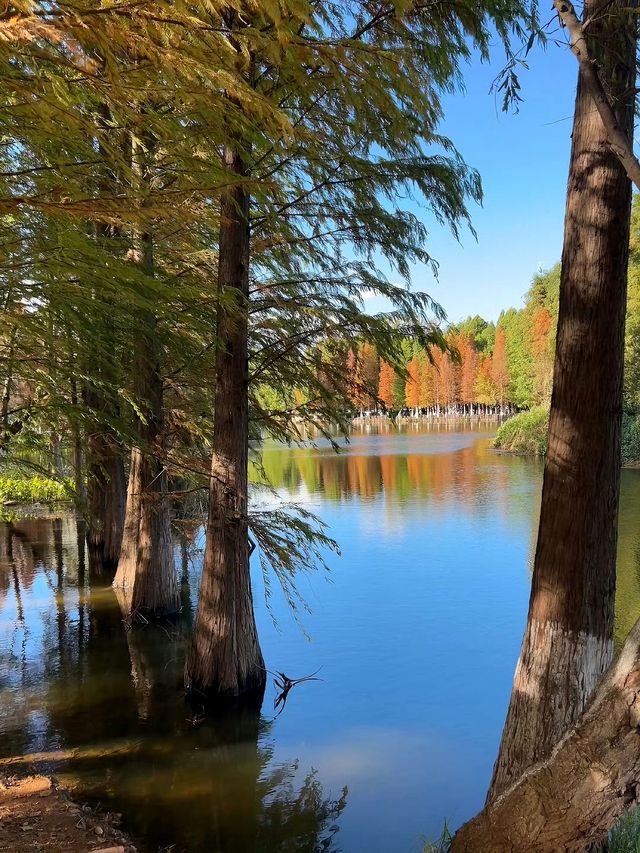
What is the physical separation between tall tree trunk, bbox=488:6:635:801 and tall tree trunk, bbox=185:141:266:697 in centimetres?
406

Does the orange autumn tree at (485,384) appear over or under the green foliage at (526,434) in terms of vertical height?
over

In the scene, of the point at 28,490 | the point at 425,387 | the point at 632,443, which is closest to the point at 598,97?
the point at 28,490

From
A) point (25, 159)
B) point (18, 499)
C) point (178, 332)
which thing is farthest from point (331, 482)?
point (25, 159)

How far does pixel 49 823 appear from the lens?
14.3ft

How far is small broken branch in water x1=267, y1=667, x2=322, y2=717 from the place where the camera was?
7727 mm

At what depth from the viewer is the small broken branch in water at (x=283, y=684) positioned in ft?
25.3

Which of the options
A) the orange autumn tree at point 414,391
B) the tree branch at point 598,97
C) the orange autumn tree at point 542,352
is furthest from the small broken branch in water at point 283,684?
the orange autumn tree at point 414,391

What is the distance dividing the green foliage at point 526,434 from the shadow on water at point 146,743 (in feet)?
90.6

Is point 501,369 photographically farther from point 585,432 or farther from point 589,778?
point 589,778

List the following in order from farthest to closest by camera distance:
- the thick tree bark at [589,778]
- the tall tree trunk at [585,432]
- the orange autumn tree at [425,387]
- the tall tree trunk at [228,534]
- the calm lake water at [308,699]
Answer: the orange autumn tree at [425,387]
the tall tree trunk at [228,534]
the calm lake water at [308,699]
the tall tree trunk at [585,432]
the thick tree bark at [589,778]

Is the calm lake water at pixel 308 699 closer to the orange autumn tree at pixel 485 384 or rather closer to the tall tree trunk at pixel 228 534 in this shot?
the tall tree trunk at pixel 228 534

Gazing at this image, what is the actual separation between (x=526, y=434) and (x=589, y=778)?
3511 cm

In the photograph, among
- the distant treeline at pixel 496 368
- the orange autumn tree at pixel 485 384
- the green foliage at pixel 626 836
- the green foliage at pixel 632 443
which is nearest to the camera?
the green foliage at pixel 626 836

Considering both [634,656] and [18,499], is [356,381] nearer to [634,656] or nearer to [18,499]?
[634,656]
